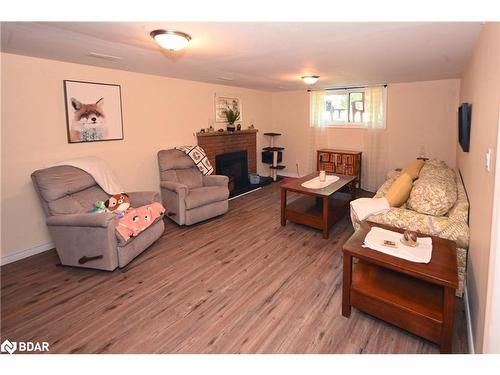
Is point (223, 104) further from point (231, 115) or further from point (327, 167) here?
point (327, 167)

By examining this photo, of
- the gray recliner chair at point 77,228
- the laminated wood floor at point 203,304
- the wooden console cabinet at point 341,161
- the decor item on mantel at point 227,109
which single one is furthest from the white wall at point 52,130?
the wooden console cabinet at point 341,161

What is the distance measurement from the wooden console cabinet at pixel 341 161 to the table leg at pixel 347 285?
390 cm

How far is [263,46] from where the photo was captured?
8.45ft

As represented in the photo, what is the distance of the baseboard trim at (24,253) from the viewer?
2951 mm

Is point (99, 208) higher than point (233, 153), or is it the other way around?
point (233, 153)

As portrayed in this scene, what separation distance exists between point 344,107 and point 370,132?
0.82m

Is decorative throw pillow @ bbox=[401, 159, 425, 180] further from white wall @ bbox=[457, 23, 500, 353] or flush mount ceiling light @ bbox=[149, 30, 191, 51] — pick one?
flush mount ceiling light @ bbox=[149, 30, 191, 51]

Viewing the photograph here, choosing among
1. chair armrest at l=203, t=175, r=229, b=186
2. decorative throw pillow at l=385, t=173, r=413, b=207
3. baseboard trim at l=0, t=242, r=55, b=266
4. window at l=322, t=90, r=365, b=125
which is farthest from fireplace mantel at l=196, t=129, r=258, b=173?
decorative throw pillow at l=385, t=173, r=413, b=207

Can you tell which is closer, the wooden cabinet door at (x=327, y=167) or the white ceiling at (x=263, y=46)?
the white ceiling at (x=263, y=46)

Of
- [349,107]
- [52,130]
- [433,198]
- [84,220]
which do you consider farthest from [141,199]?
[349,107]

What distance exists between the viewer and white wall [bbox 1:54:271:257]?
289cm

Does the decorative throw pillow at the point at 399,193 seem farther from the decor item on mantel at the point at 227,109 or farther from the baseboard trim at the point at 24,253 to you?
the baseboard trim at the point at 24,253
